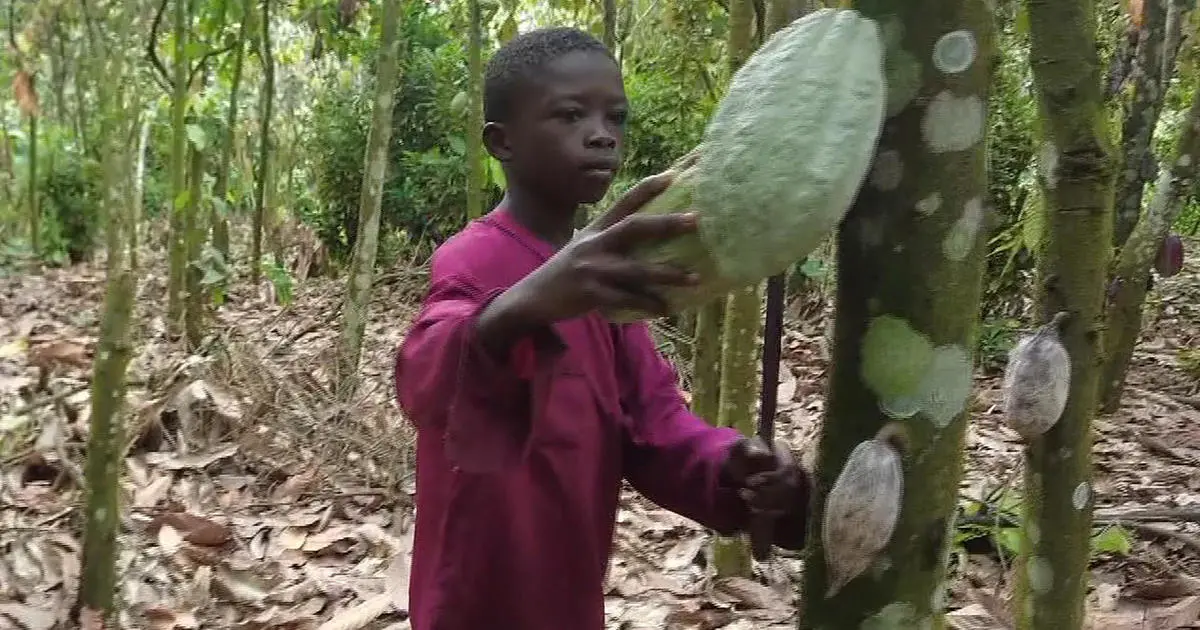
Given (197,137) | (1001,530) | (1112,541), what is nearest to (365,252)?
(197,137)

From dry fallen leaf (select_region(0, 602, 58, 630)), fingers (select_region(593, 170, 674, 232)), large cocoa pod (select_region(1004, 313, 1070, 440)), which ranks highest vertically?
fingers (select_region(593, 170, 674, 232))

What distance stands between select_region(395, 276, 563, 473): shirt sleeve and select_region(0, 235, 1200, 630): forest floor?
5.32 ft

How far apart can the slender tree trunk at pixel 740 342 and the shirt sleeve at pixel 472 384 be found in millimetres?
1411

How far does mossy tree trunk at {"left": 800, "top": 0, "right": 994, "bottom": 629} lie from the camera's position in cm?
71

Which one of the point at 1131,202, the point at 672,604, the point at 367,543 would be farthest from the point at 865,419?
the point at 1131,202

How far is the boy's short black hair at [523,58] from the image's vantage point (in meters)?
1.14

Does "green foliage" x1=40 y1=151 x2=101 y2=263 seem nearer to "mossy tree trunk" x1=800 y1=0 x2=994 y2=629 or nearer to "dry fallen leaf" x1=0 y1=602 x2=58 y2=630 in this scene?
"dry fallen leaf" x1=0 y1=602 x2=58 y2=630

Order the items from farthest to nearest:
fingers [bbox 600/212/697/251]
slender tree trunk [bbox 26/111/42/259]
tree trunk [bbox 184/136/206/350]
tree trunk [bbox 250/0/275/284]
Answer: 1. slender tree trunk [bbox 26/111/42/259]
2. tree trunk [bbox 250/0/275/284]
3. tree trunk [bbox 184/136/206/350]
4. fingers [bbox 600/212/697/251]

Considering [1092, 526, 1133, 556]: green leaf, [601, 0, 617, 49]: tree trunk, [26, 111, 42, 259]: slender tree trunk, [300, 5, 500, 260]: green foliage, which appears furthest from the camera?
[26, 111, 42, 259]: slender tree trunk

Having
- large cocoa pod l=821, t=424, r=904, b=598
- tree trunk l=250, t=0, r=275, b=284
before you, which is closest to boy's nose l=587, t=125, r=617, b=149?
large cocoa pod l=821, t=424, r=904, b=598

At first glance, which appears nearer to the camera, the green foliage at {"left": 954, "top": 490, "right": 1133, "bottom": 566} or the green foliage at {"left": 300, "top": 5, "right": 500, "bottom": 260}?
the green foliage at {"left": 954, "top": 490, "right": 1133, "bottom": 566}


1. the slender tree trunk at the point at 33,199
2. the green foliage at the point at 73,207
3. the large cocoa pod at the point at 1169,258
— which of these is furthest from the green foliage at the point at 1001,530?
the green foliage at the point at 73,207

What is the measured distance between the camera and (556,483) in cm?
117

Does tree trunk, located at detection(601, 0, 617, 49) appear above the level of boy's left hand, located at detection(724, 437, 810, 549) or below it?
above
